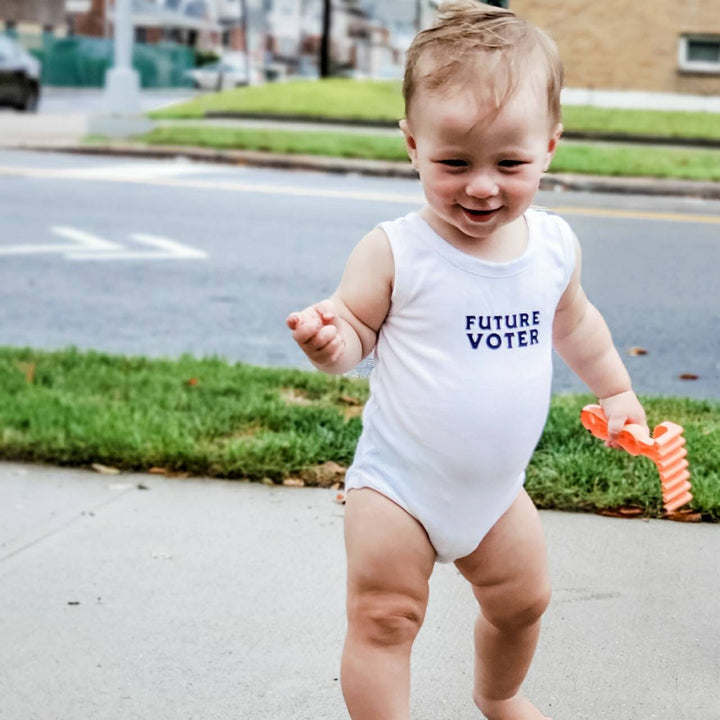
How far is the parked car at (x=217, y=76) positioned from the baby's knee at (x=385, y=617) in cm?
5417

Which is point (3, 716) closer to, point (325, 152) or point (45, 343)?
point (45, 343)

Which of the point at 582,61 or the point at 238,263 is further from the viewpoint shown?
the point at 582,61

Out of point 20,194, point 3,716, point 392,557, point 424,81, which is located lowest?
point 20,194

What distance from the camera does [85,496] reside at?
399cm


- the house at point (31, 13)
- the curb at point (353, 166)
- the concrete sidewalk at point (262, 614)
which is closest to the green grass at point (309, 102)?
the curb at point (353, 166)

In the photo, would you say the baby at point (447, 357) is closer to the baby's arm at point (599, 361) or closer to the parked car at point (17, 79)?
the baby's arm at point (599, 361)

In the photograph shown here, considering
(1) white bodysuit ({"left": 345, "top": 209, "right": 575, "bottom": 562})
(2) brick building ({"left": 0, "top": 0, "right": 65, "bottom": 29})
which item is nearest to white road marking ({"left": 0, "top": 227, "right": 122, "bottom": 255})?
(1) white bodysuit ({"left": 345, "top": 209, "right": 575, "bottom": 562})

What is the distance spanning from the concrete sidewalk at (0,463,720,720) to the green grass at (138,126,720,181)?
10.3m

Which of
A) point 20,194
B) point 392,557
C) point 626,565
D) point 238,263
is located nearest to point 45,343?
point 238,263

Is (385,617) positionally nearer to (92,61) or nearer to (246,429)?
(246,429)

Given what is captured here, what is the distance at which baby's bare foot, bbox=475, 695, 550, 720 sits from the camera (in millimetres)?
2482

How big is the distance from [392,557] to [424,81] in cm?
79

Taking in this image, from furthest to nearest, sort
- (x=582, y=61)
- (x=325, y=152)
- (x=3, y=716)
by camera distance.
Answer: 1. (x=582, y=61)
2. (x=325, y=152)
3. (x=3, y=716)

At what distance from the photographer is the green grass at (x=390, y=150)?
1367 centimetres
